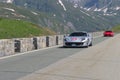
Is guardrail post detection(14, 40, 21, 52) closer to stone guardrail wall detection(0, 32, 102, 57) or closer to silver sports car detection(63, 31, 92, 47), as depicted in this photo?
stone guardrail wall detection(0, 32, 102, 57)

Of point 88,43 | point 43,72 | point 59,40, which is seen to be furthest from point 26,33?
point 43,72

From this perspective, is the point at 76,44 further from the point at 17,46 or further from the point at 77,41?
the point at 17,46

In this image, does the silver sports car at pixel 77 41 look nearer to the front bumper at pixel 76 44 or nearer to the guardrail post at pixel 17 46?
the front bumper at pixel 76 44

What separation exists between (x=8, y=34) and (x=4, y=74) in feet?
154

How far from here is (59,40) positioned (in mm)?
43125

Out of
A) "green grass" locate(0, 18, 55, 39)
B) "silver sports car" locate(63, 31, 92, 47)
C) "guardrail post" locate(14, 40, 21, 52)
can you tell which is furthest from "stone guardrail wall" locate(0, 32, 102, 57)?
"green grass" locate(0, 18, 55, 39)

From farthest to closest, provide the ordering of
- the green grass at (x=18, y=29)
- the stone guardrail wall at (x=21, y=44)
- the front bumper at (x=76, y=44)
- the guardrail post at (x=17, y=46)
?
the green grass at (x=18, y=29)
the front bumper at (x=76, y=44)
the guardrail post at (x=17, y=46)
the stone guardrail wall at (x=21, y=44)

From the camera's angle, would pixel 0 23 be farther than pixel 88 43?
Yes

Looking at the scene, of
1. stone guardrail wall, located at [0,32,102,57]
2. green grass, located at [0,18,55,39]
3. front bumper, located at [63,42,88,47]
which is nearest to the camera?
stone guardrail wall, located at [0,32,102,57]

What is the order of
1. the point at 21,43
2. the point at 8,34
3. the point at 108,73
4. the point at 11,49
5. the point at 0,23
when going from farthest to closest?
1. the point at 0,23
2. the point at 8,34
3. the point at 21,43
4. the point at 11,49
5. the point at 108,73

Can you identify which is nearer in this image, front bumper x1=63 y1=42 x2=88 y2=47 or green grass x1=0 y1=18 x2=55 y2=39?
front bumper x1=63 y1=42 x2=88 y2=47

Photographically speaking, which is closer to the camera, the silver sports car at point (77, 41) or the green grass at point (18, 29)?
the silver sports car at point (77, 41)

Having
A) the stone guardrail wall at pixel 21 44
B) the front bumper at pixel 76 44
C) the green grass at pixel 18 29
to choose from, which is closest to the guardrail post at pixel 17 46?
the stone guardrail wall at pixel 21 44

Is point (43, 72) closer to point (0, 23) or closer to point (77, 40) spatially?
point (77, 40)
